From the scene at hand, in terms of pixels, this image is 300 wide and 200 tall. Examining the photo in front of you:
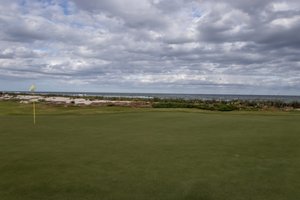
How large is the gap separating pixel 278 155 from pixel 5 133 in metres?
9.05

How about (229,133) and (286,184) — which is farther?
(229,133)

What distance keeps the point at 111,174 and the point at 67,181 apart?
0.87 meters

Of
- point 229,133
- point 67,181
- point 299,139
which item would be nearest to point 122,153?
point 67,181

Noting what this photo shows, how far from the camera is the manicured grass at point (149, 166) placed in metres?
5.73

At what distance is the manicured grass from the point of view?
5.73 metres

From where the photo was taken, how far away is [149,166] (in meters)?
7.31

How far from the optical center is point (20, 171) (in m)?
6.94

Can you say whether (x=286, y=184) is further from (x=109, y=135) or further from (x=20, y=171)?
(x=109, y=135)

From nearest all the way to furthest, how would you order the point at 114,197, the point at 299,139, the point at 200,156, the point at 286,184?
the point at 114,197, the point at 286,184, the point at 200,156, the point at 299,139

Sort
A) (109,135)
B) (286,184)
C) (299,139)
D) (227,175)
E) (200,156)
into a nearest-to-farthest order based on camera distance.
Answer: (286,184)
(227,175)
(200,156)
(299,139)
(109,135)

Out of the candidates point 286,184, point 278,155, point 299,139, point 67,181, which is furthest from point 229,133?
point 67,181

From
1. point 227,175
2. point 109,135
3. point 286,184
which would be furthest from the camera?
point 109,135

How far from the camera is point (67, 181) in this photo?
20.5ft

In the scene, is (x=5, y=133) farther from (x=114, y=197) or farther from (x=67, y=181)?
(x=114, y=197)
